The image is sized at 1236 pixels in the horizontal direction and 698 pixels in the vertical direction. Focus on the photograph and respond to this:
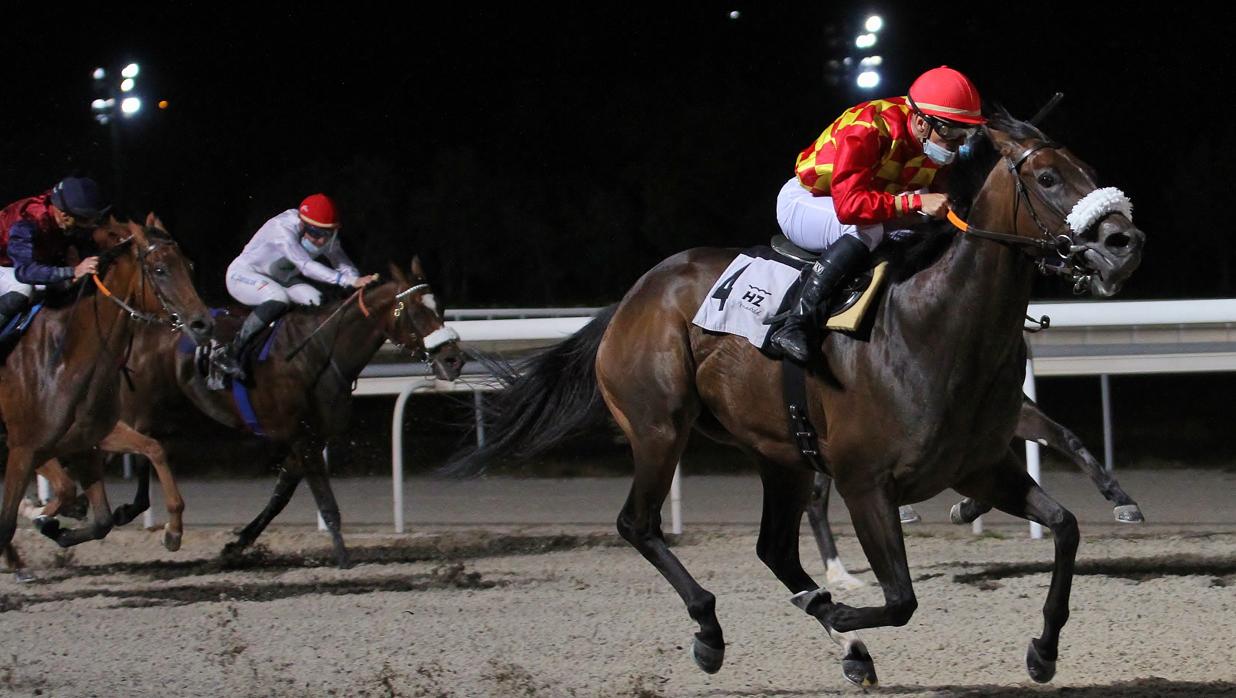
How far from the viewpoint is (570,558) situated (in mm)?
6602

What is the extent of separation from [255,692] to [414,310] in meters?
3.19

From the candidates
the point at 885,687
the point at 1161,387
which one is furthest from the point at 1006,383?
the point at 1161,387

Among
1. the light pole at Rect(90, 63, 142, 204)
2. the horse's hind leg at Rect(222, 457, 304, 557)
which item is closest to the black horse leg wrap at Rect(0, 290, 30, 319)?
the horse's hind leg at Rect(222, 457, 304, 557)

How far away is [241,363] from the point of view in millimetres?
7148

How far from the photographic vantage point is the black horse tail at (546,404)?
189 inches

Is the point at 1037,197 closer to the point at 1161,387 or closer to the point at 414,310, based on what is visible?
the point at 414,310

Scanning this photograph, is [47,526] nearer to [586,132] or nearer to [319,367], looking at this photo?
[319,367]

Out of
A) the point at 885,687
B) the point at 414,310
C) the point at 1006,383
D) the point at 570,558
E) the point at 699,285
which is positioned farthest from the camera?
the point at 414,310

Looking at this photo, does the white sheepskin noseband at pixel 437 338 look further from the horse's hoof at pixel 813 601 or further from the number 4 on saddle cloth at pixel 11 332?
the horse's hoof at pixel 813 601

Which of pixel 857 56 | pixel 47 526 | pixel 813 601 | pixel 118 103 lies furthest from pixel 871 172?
pixel 857 56

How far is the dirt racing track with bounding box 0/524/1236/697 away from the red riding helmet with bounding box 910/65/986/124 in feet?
4.88

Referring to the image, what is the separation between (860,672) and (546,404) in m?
1.45

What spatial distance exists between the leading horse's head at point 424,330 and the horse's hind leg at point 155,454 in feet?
3.97

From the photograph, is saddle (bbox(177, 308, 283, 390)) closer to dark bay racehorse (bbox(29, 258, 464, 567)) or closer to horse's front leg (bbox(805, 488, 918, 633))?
dark bay racehorse (bbox(29, 258, 464, 567))
